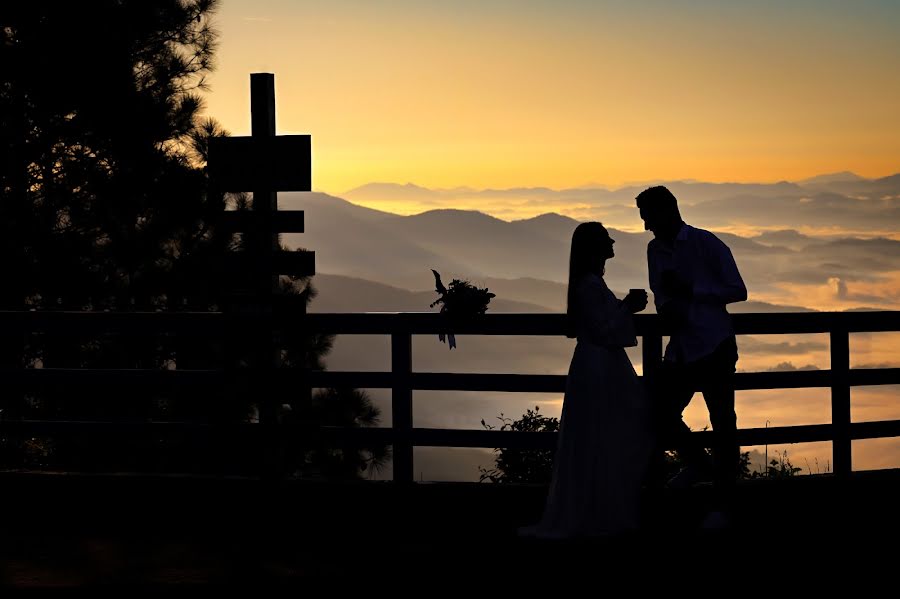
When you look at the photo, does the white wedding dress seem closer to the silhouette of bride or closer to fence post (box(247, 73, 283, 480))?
the silhouette of bride

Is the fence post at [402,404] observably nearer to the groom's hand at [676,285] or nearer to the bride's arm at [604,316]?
the bride's arm at [604,316]

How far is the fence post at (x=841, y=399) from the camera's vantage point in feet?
31.9

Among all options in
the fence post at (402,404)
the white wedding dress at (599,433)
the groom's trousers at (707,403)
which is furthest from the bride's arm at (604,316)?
the fence post at (402,404)

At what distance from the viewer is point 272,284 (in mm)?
7953

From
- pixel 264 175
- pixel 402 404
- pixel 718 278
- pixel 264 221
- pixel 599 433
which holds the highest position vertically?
pixel 264 175

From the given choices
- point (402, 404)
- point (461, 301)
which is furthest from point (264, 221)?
point (402, 404)

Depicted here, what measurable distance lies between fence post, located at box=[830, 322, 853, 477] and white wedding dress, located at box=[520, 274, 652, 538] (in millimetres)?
2248

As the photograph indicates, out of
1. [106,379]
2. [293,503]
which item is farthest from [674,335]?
[106,379]

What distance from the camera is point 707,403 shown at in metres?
8.26

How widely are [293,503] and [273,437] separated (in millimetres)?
1615

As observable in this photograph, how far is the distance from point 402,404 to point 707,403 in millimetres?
2169

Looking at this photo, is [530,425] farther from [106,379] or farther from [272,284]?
[272,284]

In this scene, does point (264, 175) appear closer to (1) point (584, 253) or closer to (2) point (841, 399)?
(1) point (584, 253)

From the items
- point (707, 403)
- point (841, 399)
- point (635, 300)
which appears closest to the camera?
point (635, 300)
